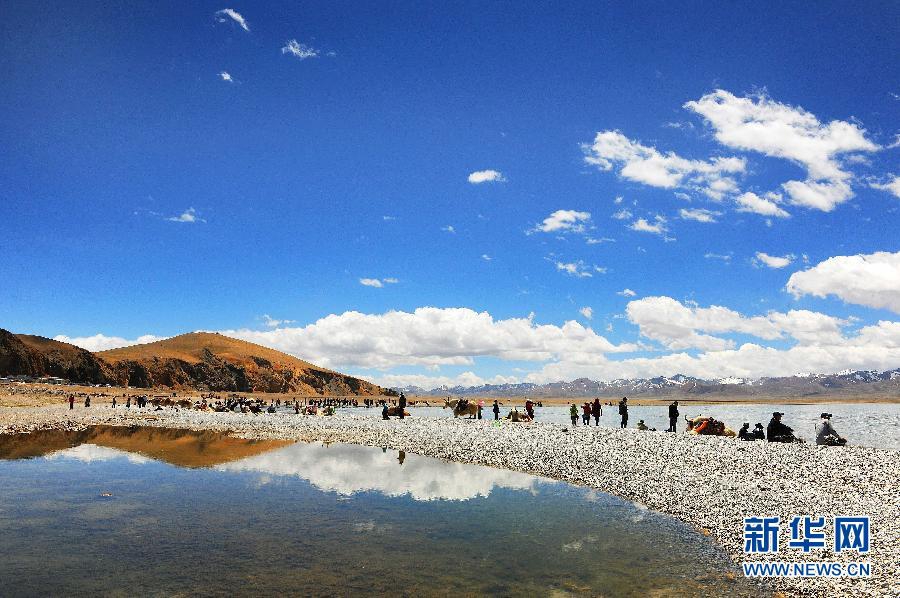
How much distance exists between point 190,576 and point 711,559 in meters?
12.4

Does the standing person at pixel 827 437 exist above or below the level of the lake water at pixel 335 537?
above

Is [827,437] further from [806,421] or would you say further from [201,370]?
[201,370]

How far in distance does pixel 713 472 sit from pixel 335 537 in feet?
54.7

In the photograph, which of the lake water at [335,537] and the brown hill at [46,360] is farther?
the brown hill at [46,360]

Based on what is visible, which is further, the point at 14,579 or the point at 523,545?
the point at 523,545

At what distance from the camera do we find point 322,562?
13.2 metres

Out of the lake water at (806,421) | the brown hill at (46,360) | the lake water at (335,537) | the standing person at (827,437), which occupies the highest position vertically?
the brown hill at (46,360)

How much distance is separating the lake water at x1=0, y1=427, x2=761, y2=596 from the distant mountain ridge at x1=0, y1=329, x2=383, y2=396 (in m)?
118

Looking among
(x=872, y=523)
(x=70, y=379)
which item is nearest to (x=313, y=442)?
(x=872, y=523)

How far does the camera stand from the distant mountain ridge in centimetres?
12031

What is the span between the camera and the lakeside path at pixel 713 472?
44.6 ft

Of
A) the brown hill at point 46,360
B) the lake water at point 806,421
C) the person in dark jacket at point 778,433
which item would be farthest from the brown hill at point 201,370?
the person in dark jacket at point 778,433

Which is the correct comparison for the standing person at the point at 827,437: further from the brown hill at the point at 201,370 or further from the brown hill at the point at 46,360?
the brown hill at the point at 201,370

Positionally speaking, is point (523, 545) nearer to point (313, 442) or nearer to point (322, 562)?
point (322, 562)
